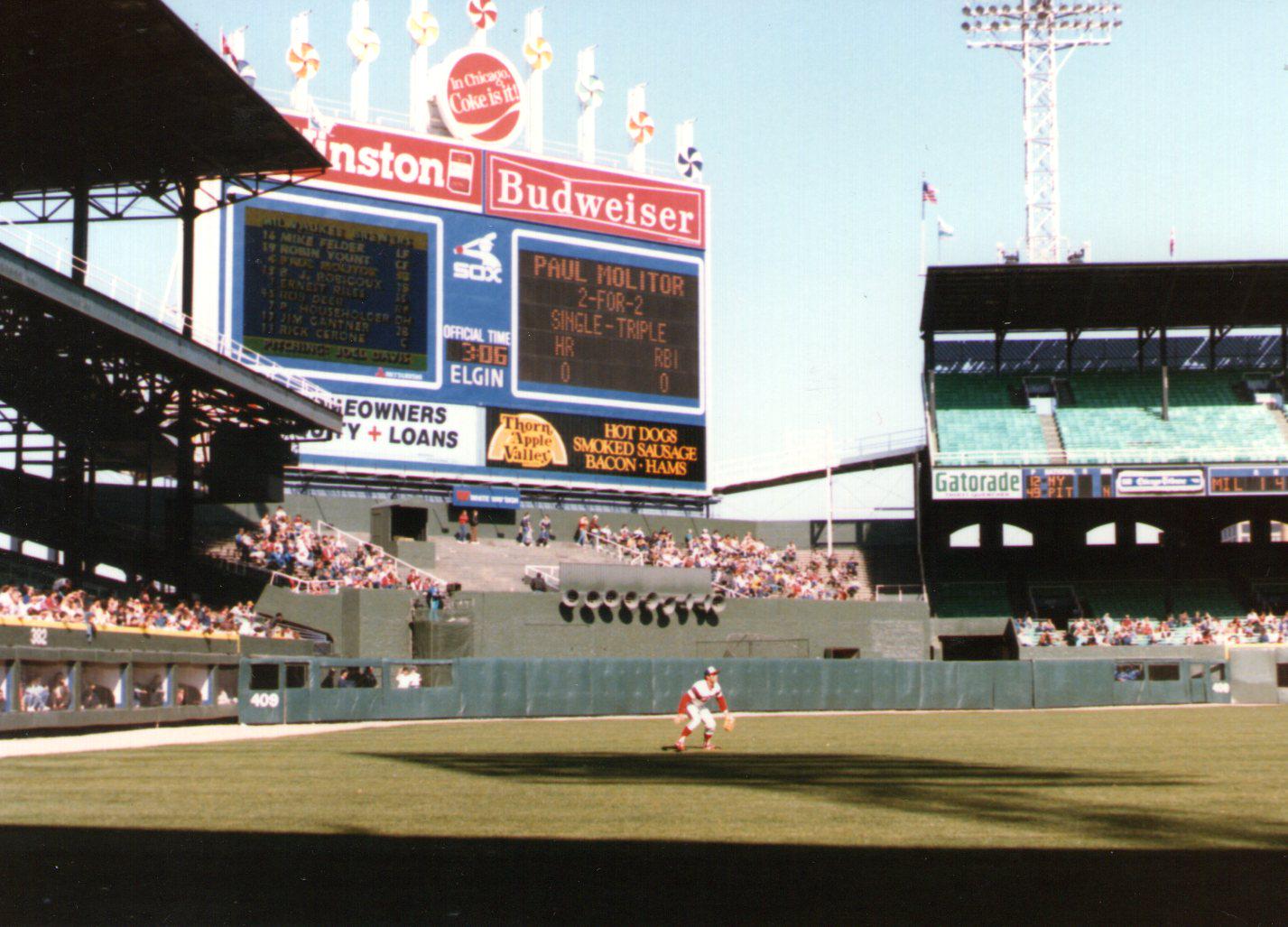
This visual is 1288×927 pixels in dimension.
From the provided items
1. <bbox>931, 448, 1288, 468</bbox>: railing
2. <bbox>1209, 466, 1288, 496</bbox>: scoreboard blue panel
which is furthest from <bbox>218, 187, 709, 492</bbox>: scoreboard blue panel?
<bbox>1209, 466, 1288, 496</bbox>: scoreboard blue panel

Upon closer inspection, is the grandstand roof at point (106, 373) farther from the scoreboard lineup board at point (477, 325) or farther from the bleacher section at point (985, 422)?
the bleacher section at point (985, 422)

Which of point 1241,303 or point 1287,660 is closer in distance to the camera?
→ point 1287,660

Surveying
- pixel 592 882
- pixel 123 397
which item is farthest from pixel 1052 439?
pixel 592 882

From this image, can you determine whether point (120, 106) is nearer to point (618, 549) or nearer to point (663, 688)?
point (663, 688)

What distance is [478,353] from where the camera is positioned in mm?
52500

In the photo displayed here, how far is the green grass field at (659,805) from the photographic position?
12.8 m

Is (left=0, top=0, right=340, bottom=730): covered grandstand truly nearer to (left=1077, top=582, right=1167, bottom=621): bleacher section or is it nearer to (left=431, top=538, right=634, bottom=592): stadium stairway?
(left=431, top=538, right=634, bottom=592): stadium stairway

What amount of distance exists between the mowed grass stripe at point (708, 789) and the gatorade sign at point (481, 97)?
90.8 ft

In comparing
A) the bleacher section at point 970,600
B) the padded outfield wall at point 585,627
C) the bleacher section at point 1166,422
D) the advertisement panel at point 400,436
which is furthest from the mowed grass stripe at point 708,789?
the bleacher section at point 1166,422

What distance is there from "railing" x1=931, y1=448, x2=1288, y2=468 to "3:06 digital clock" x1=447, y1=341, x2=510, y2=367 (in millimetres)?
16917

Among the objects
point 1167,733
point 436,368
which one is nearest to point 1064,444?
point 436,368

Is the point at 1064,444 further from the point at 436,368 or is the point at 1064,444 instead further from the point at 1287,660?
the point at 436,368

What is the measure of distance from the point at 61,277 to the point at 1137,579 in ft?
139

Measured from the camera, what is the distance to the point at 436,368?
169 ft
